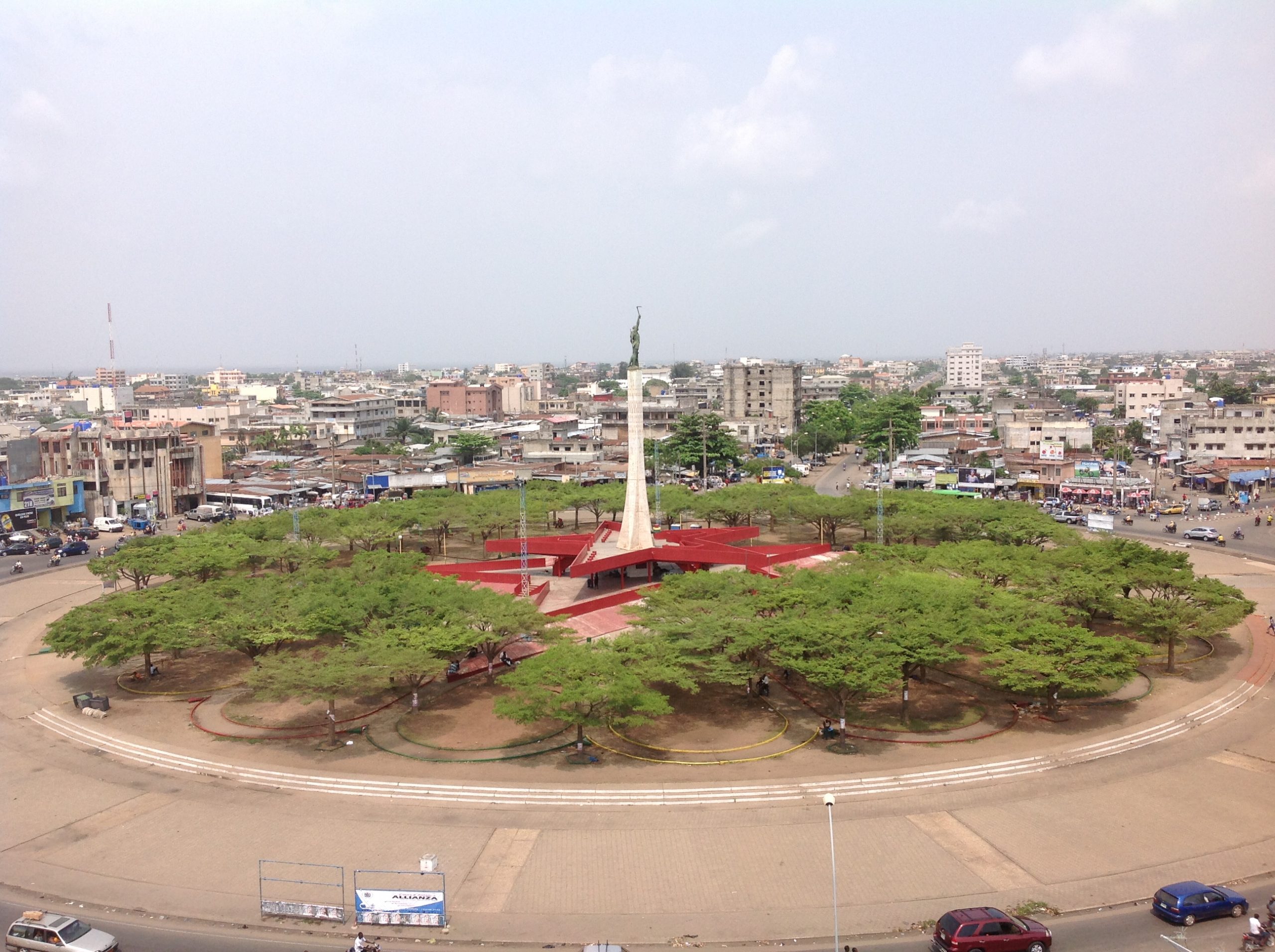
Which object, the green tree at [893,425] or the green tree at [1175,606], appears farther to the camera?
the green tree at [893,425]

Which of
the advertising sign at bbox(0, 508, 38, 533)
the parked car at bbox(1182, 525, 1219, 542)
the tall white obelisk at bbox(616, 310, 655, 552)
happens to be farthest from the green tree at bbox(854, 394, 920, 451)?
the advertising sign at bbox(0, 508, 38, 533)

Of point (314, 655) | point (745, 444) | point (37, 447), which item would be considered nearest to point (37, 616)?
point (314, 655)

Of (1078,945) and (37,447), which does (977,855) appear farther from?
(37,447)

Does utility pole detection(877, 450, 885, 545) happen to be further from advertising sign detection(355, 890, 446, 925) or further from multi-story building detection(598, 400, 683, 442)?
multi-story building detection(598, 400, 683, 442)

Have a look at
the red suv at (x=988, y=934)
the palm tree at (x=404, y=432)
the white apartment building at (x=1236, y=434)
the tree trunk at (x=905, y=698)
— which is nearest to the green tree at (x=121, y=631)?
the tree trunk at (x=905, y=698)

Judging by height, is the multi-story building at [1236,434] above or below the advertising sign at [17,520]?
above

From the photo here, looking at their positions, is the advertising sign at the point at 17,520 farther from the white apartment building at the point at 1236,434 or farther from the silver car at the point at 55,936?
the white apartment building at the point at 1236,434
